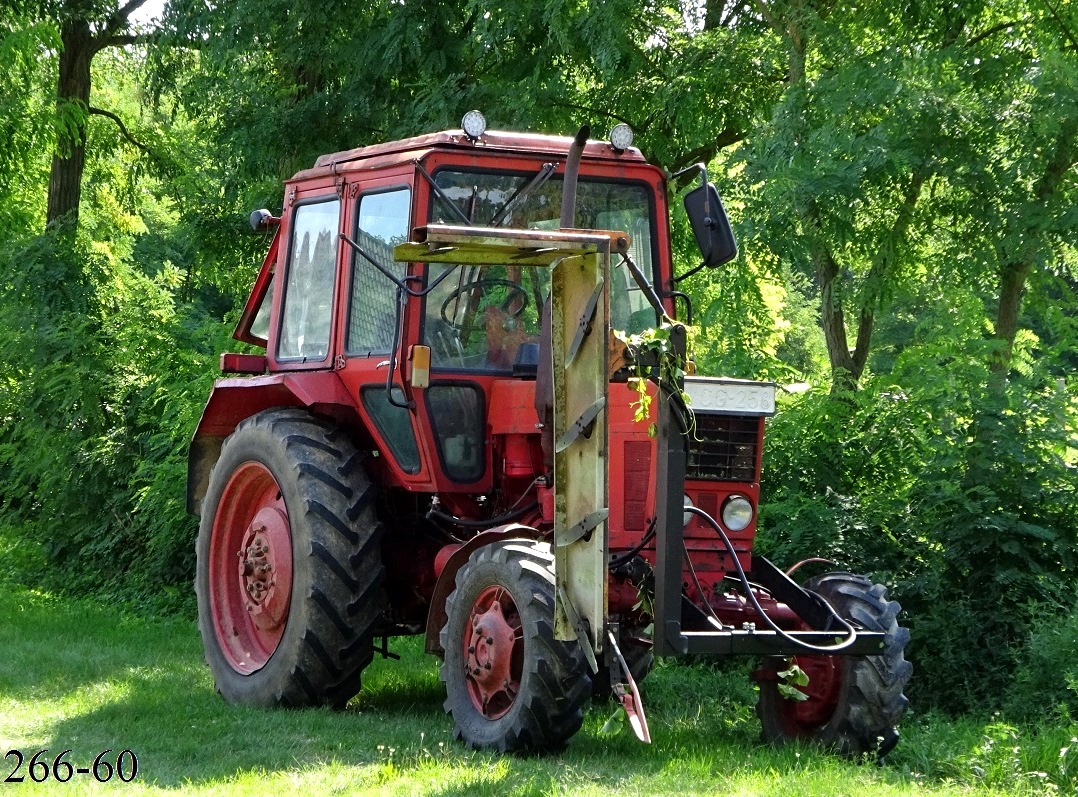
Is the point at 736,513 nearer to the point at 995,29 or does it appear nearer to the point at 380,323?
the point at 380,323

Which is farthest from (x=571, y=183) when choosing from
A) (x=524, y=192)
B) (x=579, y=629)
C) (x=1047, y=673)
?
(x=1047, y=673)

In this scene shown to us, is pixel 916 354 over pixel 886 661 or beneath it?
over

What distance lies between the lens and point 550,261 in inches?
235

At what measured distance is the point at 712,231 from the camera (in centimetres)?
648

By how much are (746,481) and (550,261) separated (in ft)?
4.85

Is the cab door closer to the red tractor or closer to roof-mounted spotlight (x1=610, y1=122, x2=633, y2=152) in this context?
the red tractor

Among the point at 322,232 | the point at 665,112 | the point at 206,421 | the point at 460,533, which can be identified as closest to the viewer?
the point at 460,533

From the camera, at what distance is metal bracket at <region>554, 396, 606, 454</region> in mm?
5750

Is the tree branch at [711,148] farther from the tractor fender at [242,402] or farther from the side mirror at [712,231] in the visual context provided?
the side mirror at [712,231]

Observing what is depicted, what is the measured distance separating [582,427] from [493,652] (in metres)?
1.04

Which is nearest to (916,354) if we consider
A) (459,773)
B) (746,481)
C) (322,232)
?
(746,481)

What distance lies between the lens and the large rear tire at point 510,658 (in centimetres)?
580

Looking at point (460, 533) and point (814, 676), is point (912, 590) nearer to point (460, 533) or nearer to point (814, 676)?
point (814, 676)

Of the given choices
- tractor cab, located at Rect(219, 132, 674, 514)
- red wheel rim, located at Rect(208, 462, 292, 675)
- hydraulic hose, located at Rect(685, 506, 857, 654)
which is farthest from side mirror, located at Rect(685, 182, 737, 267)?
red wheel rim, located at Rect(208, 462, 292, 675)
